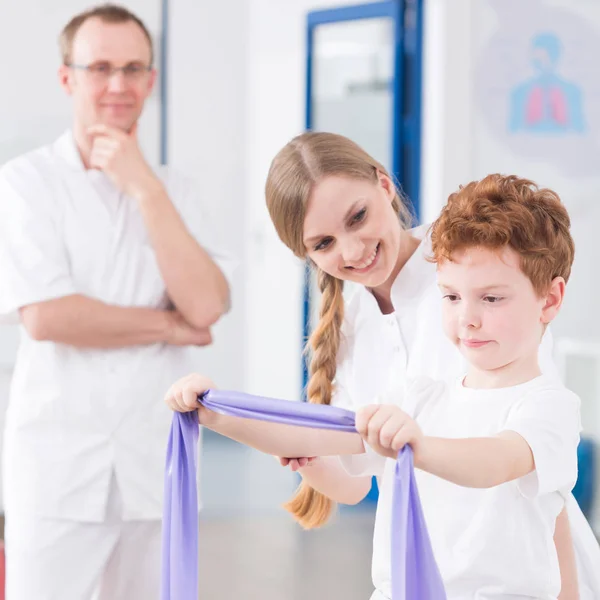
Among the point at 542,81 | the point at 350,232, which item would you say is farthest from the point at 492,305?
the point at 542,81

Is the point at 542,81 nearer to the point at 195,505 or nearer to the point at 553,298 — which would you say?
the point at 553,298

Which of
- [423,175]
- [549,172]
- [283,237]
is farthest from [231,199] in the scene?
[283,237]

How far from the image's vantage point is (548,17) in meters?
4.43

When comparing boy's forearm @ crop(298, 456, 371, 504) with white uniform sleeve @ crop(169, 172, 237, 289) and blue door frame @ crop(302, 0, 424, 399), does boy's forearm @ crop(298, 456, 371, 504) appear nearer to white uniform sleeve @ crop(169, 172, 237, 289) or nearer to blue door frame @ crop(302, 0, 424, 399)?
white uniform sleeve @ crop(169, 172, 237, 289)

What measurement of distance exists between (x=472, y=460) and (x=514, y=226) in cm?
33

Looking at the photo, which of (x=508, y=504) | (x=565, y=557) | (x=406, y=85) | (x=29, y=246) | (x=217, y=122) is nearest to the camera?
(x=508, y=504)

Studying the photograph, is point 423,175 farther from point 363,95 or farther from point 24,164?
point 24,164

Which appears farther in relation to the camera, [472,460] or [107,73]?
[107,73]

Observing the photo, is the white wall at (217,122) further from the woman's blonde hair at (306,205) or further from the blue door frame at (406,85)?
the woman's blonde hair at (306,205)

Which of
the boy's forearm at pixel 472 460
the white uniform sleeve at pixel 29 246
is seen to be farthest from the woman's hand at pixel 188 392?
the white uniform sleeve at pixel 29 246

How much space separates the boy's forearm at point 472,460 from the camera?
119cm

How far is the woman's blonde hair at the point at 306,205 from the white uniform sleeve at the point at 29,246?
623 millimetres

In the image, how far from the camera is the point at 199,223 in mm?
2348

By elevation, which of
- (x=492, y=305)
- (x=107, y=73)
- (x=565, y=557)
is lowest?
(x=565, y=557)
